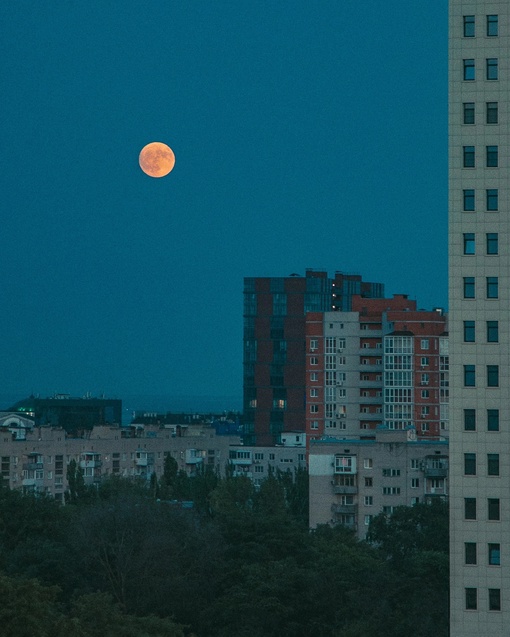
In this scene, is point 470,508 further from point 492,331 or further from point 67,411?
point 67,411

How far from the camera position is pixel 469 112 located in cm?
3362

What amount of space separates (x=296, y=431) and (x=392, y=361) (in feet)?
107

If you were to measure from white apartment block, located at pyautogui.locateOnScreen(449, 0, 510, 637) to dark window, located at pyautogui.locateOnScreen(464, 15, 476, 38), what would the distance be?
28 mm

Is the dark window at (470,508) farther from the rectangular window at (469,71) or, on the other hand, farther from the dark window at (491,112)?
the rectangular window at (469,71)

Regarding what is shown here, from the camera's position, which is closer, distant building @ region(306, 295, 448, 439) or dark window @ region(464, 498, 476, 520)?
dark window @ region(464, 498, 476, 520)

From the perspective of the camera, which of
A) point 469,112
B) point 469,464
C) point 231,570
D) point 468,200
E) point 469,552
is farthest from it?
point 231,570

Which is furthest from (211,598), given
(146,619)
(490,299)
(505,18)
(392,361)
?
(392,361)

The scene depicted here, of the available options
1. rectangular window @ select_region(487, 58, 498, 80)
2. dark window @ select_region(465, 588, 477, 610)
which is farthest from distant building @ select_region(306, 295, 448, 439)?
dark window @ select_region(465, 588, 477, 610)

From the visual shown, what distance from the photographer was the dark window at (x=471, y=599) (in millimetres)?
32156

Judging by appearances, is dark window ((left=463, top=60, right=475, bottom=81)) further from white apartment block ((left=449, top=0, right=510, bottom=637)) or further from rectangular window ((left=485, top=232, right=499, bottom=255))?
rectangular window ((left=485, top=232, right=499, bottom=255))

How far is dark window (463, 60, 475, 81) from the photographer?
3362 cm

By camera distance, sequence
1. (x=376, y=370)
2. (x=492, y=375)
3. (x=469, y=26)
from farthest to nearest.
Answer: (x=376, y=370) → (x=469, y=26) → (x=492, y=375)

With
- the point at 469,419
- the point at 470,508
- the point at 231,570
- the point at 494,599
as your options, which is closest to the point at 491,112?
the point at 469,419

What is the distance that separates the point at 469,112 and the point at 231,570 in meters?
16.5
